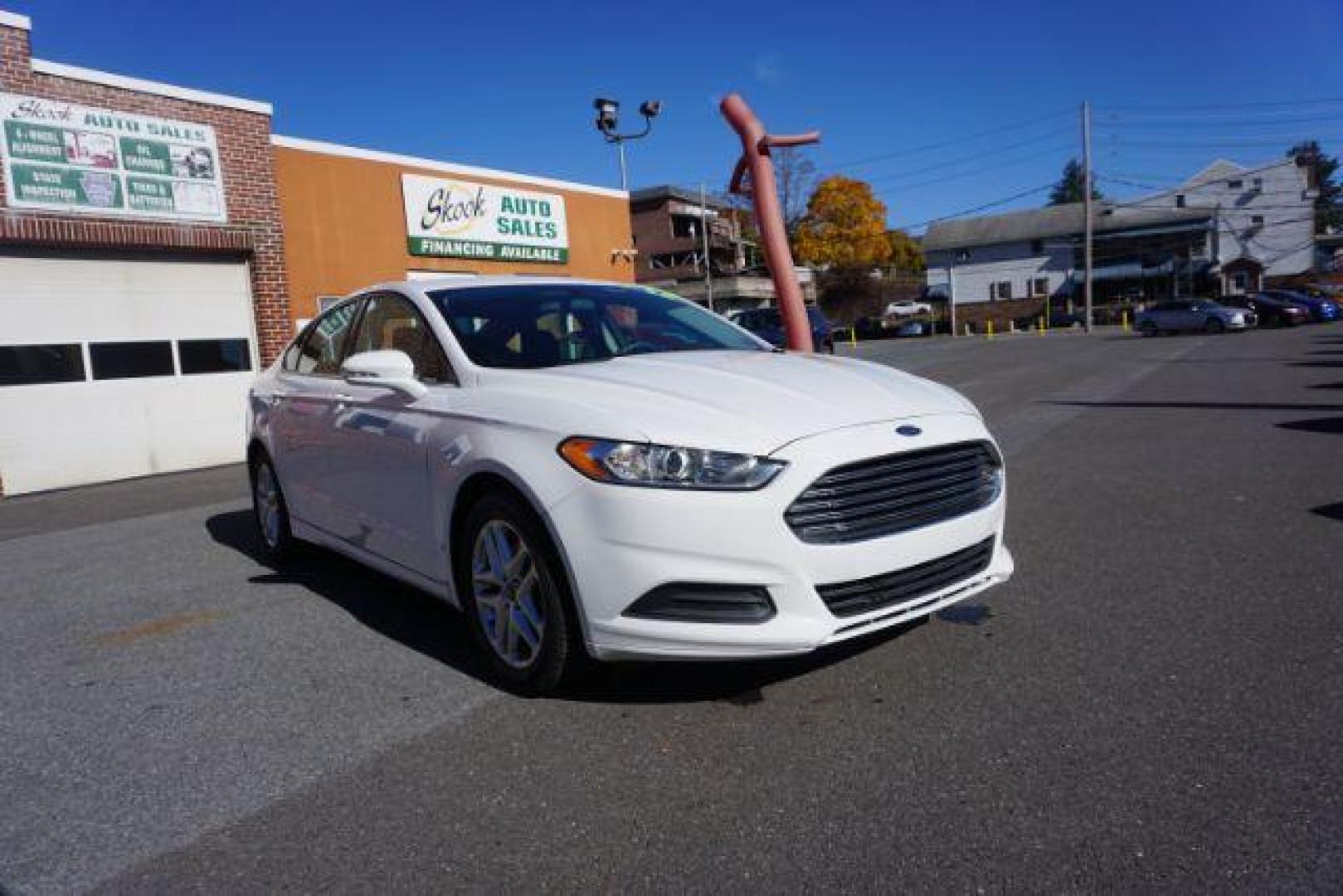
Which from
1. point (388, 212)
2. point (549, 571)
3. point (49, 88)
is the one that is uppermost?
point (49, 88)

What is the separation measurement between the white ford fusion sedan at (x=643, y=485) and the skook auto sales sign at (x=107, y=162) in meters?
8.59

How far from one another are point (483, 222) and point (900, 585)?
569 inches

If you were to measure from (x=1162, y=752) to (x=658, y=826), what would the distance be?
1.47 m

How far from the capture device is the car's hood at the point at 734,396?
9.68 ft

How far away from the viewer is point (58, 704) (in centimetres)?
364

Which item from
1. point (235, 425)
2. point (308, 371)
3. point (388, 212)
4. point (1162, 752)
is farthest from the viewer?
point (388, 212)

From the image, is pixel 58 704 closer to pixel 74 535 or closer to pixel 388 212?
pixel 74 535

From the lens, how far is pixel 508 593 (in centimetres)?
337

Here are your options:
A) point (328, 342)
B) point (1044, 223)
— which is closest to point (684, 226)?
point (1044, 223)

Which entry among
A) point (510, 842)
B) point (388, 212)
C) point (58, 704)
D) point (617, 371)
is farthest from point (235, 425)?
point (510, 842)

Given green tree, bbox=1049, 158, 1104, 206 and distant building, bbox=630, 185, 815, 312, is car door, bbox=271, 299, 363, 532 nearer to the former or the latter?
distant building, bbox=630, 185, 815, 312

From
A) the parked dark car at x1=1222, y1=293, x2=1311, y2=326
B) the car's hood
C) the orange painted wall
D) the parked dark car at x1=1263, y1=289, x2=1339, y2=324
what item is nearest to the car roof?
the car's hood

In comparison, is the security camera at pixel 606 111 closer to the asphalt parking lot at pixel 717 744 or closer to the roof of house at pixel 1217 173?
the asphalt parking lot at pixel 717 744

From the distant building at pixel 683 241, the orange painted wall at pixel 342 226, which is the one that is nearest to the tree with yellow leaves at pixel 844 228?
the distant building at pixel 683 241
